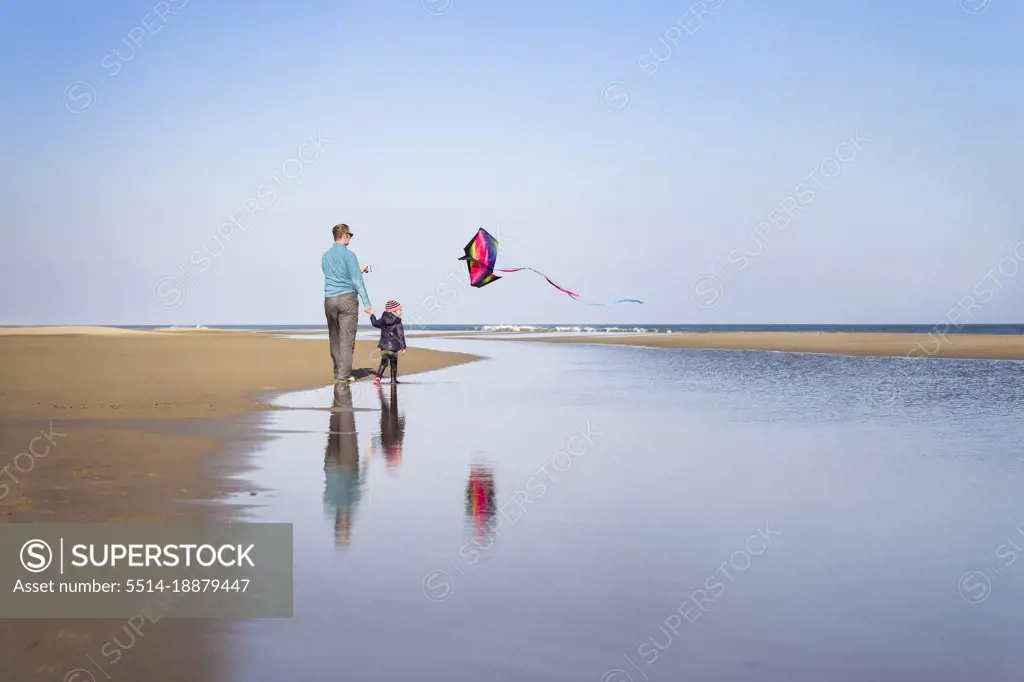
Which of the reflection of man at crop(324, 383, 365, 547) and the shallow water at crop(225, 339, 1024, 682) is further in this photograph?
the reflection of man at crop(324, 383, 365, 547)

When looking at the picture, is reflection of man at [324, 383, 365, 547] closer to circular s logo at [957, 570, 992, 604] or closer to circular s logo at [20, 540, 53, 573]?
circular s logo at [20, 540, 53, 573]

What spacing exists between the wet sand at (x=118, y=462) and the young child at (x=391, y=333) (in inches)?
68.0

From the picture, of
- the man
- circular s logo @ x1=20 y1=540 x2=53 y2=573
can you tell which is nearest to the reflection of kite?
the man

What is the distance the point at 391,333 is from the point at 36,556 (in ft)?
44.2

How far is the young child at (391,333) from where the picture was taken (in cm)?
1762

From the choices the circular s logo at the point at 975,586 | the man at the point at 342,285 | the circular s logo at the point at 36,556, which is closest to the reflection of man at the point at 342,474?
the circular s logo at the point at 36,556

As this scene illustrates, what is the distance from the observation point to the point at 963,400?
14.6 m

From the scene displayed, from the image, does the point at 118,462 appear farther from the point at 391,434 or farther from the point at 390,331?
the point at 390,331

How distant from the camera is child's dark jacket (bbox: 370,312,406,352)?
1761 cm

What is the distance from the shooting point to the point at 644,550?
502 centimetres

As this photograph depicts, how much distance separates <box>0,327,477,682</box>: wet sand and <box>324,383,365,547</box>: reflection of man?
32.5 inches

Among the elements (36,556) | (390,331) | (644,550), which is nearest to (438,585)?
(644,550)

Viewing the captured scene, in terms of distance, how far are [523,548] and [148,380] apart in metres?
14.3

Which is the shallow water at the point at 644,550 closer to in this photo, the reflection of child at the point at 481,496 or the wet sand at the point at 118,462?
the reflection of child at the point at 481,496
